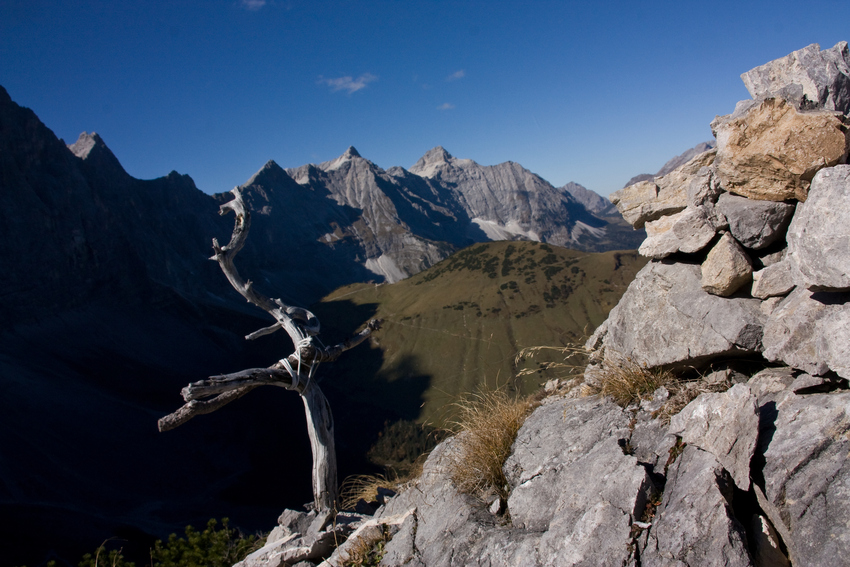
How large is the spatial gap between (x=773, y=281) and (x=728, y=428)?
7.84ft

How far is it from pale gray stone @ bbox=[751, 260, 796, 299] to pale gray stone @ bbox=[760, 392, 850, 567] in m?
1.55

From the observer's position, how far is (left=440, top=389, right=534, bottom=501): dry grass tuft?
561cm

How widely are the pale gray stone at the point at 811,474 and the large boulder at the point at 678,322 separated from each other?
1272mm

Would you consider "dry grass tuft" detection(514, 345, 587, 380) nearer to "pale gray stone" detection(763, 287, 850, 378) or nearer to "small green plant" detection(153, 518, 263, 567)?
"pale gray stone" detection(763, 287, 850, 378)

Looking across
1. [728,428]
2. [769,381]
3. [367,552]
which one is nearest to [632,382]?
[769,381]

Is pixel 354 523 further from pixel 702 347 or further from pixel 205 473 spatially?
pixel 205 473

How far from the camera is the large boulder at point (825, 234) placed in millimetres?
4059

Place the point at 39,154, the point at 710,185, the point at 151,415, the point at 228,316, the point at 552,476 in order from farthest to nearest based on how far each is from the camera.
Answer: the point at 228,316 < the point at 39,154 < the point at 151,415 < the point at 710,185 < the point at 552,476

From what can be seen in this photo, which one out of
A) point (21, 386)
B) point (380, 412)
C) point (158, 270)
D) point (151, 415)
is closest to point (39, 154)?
point (158, 270)

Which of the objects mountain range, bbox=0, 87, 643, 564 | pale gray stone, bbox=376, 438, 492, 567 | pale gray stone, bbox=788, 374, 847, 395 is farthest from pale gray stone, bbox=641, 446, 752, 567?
mountain range, bbox=0, 87, 643, 564

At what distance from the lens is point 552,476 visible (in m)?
4.97

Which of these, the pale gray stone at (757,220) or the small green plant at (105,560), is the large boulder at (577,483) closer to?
the pale gray stone at (757,220)

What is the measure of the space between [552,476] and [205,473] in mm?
110608

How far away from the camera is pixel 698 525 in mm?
3420
